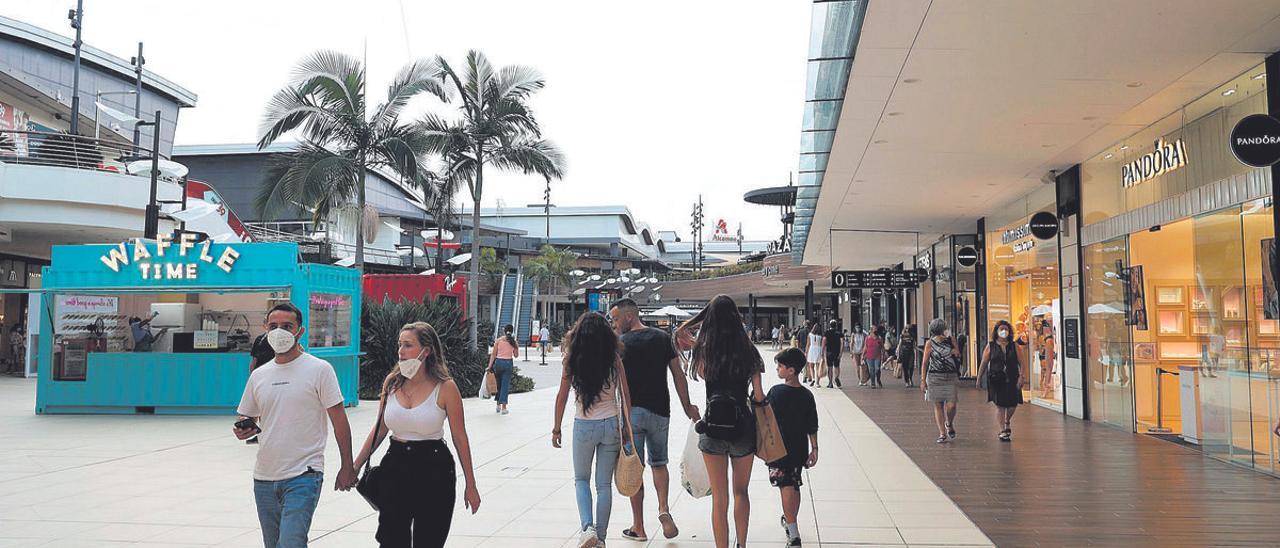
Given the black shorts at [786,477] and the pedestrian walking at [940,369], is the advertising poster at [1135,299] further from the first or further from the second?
the black shorts at [786,477]

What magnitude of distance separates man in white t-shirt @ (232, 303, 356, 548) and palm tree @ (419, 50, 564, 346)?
16.0 meters

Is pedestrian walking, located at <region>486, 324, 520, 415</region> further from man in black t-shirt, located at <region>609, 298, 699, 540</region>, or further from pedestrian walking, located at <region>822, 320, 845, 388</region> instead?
man in black t-shirt, located at <region>609, 298, 699, 540</region>

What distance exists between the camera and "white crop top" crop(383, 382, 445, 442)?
421 centimetres

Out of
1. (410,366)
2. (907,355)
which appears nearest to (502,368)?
(410,366)

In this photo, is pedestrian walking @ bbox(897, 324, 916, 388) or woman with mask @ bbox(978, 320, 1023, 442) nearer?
woman with mask @ bbox(978, 320, 1023, 442)

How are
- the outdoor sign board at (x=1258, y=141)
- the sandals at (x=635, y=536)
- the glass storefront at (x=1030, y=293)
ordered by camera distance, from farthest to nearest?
1. the glass storefront at (x=1030, y=293)
2. the outdoor sign board at (x=1258, y=141)
3. the sandals at (x=635, y=536)

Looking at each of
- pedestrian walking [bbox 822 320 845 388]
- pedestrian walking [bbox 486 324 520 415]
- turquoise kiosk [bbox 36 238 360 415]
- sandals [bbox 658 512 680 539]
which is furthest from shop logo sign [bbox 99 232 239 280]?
pedestrian walking [bbox 822 320 845 388]

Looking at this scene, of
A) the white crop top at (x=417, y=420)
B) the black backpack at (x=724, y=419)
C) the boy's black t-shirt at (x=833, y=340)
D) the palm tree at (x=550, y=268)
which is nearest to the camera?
the white crop top at (x=417, y=420)

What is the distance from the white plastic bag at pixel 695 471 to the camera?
5.71 m

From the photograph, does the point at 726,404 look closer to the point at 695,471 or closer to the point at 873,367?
the point at 695,471

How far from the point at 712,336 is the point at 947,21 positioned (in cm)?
392

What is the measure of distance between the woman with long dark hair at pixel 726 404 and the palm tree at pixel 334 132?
1499 cm

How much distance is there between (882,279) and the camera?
23.4 m

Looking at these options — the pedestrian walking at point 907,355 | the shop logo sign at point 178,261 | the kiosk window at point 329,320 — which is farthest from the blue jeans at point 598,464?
the pedestrian walking at point 907,355
